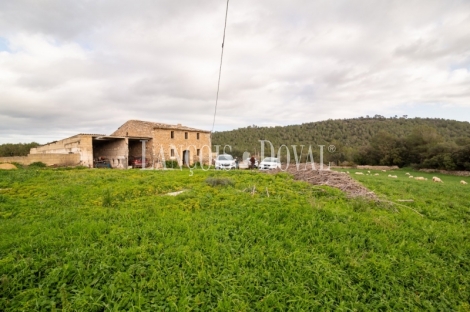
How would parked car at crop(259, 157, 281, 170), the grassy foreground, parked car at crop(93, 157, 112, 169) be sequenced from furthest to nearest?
parked car at crop(93, 157, 112, 169) → parked car at crop(259, 157, 281, 170) → the grassy foreground

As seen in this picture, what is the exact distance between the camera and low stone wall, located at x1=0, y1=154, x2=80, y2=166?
54.7 ft

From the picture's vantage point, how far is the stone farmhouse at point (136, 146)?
19062 millimetres

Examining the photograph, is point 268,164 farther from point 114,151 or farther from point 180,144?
point 114,151

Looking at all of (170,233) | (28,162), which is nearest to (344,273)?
(170,233)

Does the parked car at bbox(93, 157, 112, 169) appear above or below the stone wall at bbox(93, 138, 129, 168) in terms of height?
below

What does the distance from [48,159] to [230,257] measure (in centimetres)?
1937

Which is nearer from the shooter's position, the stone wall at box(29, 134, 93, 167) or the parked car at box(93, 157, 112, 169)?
the stone wall at box(29, 134, 93, 167)

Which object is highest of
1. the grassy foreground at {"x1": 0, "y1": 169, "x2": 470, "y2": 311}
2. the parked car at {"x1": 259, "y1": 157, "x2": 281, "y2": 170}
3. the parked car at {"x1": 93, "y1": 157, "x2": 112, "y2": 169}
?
the parked car at {"x1": 93, "y1": 157, "x2": 112, "y2": 169}

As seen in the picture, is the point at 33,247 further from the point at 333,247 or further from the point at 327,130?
the point at 327,130

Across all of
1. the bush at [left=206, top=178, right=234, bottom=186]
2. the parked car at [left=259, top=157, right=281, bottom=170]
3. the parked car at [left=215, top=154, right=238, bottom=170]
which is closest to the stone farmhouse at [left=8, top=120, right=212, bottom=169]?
the parked car at [left=215, top=154, right=238, bottom=170]

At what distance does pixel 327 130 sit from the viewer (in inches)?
2734

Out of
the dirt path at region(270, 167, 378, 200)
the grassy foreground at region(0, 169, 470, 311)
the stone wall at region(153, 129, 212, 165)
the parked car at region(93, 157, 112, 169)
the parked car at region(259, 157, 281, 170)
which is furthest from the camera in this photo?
the stone wall at region(153, 129, 212, 165)

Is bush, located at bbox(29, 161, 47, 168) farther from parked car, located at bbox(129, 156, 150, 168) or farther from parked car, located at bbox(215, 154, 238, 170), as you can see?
parked car, located at bbox(215, 154, 238, 170)

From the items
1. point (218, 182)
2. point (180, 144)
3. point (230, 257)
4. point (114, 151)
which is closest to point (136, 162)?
point (114, 151)
